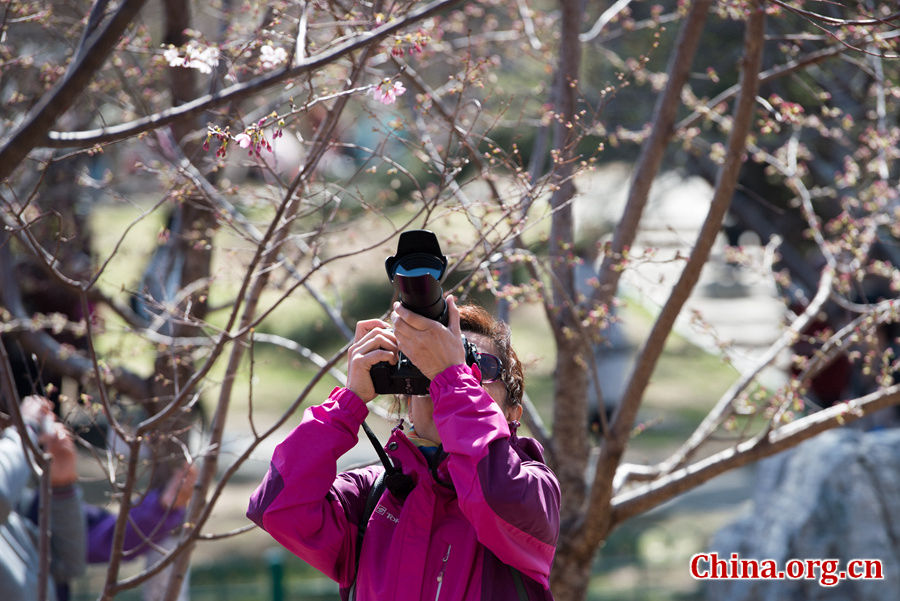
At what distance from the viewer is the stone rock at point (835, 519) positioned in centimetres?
552

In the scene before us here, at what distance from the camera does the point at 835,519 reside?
5.70 metres

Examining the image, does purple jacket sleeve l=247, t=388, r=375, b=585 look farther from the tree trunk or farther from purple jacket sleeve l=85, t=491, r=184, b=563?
purple jacket sleeve l=85, t=491, r=184, b=563

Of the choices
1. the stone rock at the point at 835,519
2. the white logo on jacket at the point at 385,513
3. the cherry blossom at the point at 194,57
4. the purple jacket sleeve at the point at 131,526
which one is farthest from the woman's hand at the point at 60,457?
the stone rock at the point at 835,519

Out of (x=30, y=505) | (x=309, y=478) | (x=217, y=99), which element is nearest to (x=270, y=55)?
(x=217, y=99)

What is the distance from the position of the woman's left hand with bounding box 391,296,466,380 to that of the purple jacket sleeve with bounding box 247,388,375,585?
6.7 inches

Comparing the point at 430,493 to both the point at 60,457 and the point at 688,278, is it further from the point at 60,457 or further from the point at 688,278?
the point at 60,457

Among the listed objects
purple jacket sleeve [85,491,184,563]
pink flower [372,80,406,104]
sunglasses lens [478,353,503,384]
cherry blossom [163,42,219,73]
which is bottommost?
purple jacket sleeve [85,491,184,563]

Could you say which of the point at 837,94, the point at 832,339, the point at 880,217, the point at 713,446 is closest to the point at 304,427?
the point at 832,339

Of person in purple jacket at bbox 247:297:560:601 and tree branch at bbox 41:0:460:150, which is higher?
tree branch at bbox 41:0:460:150

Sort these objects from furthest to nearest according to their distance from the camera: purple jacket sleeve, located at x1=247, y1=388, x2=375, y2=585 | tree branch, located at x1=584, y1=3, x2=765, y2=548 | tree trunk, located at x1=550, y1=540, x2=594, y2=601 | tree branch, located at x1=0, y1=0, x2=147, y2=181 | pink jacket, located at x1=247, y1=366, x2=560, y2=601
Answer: tree trunk, located at x1=550, y1=540, x2=594, y2=601
tree branch, located at x1=584, y1=3, x2=765, y2=548
purple jacket sleeve, located at x1=247, y1=388, x2=375, y2=585
pink jacket, located at x1=247, y1=366, x2=560, y2=601
tree branch, located at x1=0, y1=0, x2=147, y2=181

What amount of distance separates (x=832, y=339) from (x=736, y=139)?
0.80m

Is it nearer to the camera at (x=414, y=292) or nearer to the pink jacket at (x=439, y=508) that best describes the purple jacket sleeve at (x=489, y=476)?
the pink jacket at (x=439, y=508)

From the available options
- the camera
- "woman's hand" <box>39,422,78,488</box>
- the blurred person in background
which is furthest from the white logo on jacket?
"woman's hand" <box>39,422,78,488</box>

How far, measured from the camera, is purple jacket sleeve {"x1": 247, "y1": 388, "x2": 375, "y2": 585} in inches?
73.0
